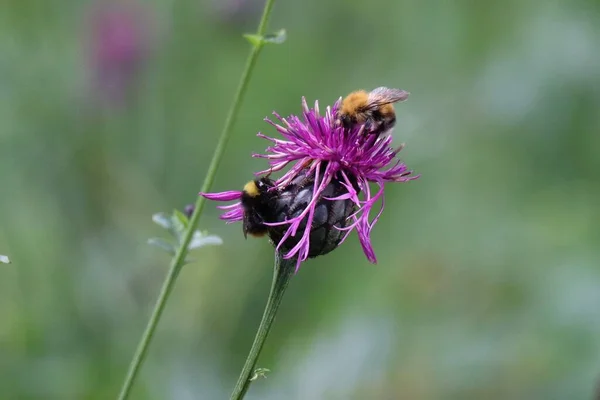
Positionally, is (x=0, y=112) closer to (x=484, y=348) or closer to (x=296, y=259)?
(x=484, y=348)

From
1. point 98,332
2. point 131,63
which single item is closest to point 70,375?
point 98,332

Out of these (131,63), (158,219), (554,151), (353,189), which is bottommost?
(353,189)

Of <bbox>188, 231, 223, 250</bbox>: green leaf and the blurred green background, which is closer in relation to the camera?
<bbox>188, 231, 223, 250</bbox>: green leaf

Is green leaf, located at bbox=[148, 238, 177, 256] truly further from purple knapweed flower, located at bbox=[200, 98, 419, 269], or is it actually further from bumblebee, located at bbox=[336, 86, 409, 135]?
bumblebee, located at bbox=[336, 86, 409, 135]

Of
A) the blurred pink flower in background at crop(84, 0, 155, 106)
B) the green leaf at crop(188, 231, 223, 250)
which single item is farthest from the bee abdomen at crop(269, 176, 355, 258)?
the blurred pink flower in background at crop(84, 0, 155, 106)

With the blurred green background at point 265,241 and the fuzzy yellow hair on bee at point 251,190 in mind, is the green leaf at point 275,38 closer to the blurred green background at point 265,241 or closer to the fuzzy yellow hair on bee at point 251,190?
the fuzzy yellow hair on bee at point 251,190

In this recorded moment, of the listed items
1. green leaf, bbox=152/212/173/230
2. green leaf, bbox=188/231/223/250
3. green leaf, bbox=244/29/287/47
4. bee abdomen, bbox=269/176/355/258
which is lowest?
bee abdomen, bbox=269/176/355/258
